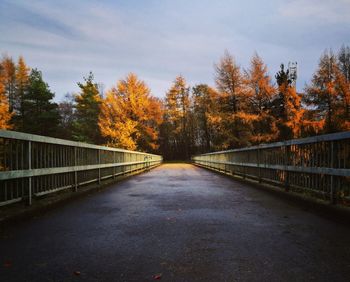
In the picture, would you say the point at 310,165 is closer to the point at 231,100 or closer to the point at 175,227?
the point at 175,227

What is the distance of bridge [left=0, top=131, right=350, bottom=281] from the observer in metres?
3.00

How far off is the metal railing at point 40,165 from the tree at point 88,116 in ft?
129

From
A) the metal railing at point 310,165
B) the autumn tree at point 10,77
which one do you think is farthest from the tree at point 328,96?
the autumn tree at point 10,77

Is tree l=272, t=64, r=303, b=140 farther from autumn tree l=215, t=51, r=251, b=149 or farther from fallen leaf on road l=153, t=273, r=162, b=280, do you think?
fallen leaf on road l=153, t=273, r=162, b=280

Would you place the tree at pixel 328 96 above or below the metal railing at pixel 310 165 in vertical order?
above

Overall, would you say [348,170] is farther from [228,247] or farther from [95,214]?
[95,214]

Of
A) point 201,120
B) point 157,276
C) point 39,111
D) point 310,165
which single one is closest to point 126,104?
point 39,111

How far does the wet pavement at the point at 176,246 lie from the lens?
9.51 feet

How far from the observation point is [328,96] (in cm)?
2886

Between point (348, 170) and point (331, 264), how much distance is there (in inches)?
A: 97.7

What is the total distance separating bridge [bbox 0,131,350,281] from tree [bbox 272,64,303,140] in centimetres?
2118

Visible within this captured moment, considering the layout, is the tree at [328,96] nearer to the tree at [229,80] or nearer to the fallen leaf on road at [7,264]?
the tree at [229,80]

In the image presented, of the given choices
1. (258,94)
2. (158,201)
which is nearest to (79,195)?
(158,201)

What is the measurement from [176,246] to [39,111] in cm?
4487
